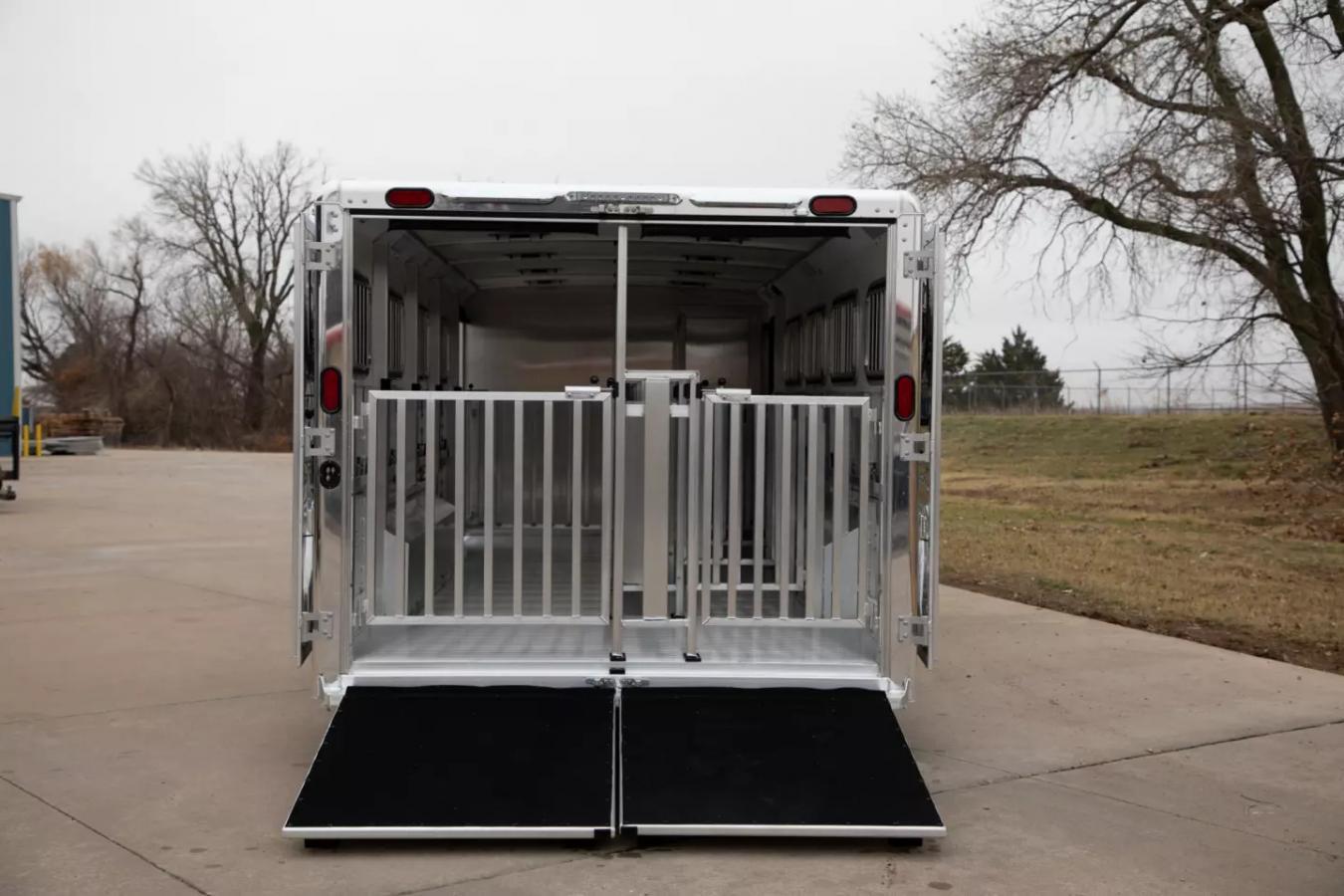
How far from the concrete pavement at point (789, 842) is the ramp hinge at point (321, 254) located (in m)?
1.97

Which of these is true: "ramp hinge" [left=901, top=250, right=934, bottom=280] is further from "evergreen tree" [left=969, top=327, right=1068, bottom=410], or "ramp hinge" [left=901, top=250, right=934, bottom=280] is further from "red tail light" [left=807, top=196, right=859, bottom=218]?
"evergreen tree" [left=969, top=327, right=1068, bottom=410]

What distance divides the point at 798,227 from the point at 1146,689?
3656mm

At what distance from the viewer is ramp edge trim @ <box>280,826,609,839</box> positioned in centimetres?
448

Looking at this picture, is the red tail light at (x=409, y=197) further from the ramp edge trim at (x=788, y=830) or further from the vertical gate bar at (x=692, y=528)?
the ramp edge trim at (x=788, y=830)

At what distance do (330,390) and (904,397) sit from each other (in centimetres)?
208

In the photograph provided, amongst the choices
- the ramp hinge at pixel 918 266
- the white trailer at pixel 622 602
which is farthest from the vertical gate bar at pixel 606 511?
the ramp hinge at pixel 918 266

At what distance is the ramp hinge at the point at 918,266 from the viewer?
5.10 metres

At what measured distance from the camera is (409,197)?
5016mm

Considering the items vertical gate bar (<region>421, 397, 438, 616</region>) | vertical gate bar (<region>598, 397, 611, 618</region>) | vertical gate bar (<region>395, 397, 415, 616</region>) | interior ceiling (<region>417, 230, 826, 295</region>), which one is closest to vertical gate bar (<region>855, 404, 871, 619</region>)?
vertical gate bar (<region>598, 397, 611, 618</region>)

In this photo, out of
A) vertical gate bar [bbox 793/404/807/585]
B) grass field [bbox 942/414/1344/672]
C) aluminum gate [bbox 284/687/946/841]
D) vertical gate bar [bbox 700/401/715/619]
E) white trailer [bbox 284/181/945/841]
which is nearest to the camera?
aluminum gate [bbox 284/687/946/841]

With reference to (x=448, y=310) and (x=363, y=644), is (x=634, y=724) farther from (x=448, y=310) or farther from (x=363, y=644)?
(x=448, y=310)

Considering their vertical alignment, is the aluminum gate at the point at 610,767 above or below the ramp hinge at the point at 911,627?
below

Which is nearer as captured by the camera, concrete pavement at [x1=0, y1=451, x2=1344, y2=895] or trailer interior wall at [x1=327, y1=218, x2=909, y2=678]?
concrete pavement at [x1=0, y1=451, x2=1344, y2=895]

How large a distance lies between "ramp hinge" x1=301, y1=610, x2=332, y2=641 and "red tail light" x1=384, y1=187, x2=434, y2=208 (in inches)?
58.7
